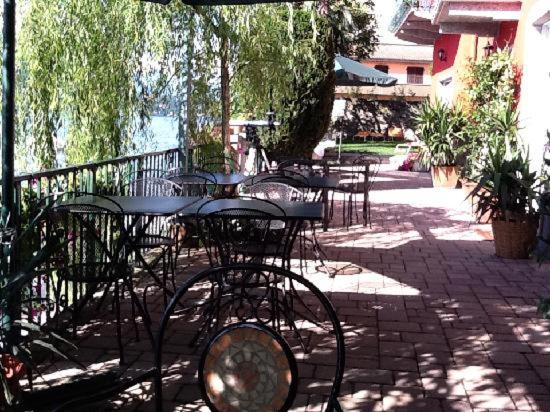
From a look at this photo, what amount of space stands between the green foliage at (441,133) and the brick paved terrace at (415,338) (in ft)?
17.4

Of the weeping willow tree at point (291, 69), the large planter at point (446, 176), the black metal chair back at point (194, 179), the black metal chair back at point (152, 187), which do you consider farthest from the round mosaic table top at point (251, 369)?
the large planter at point (446, 176)

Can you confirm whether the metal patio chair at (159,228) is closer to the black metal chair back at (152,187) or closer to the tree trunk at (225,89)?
the black metal chair back at (152,187)

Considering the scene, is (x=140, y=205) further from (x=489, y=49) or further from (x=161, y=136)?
(x=489, y=49)

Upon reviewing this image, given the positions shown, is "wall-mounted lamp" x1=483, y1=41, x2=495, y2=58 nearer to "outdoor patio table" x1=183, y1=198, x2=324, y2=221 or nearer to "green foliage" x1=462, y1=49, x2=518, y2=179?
"green foliage" x1=462, y1=49, x2=518, y2=179

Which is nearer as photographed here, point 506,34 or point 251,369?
point 251,369

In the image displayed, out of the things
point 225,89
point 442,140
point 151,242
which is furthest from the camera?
point 442,140

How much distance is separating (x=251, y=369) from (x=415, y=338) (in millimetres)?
1904

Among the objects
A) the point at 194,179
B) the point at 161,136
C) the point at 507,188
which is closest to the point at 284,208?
the point at 194,179

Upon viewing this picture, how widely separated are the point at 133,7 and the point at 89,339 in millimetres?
3139

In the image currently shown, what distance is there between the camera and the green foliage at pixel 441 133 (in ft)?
38.9

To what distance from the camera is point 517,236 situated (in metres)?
6.18

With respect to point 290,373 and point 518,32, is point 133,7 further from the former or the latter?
point 518,32

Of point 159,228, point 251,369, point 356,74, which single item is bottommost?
point 159,228

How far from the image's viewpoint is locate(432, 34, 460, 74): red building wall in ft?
47.4
